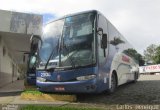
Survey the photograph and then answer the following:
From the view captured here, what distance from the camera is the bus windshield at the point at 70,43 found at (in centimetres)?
1114

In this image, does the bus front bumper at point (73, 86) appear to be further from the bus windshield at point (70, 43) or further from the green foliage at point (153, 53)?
Result: the green foliage at point (153, 53)

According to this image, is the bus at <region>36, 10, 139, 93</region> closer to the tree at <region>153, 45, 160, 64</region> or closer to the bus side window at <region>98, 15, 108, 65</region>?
the bus side window at <region>98, 15, 108, 65</region>

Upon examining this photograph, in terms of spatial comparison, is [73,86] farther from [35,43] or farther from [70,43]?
[35,43]

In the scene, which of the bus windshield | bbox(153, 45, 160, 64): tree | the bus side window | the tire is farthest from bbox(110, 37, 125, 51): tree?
bbox(153, 45, 160, 64): tree

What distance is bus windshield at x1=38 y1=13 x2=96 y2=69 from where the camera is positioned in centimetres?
1114

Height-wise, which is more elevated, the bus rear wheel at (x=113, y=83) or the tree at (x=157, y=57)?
the tree at (x=157, y=57)

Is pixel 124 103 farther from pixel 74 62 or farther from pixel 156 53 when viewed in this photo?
pixel 156 53

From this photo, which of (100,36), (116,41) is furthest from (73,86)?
(116,41)

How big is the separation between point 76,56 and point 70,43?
0.62 meters

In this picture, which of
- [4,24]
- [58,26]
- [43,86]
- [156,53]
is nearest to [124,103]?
[43,86]

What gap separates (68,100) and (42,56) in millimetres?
1940

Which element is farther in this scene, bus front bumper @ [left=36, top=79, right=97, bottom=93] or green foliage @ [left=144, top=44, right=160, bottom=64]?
green foliage @ [left=144, top=44, right=160, bottom=64]

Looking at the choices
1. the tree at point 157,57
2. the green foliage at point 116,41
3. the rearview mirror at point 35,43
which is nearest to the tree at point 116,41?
the green foliage at point 116,41

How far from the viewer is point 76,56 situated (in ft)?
36.7
